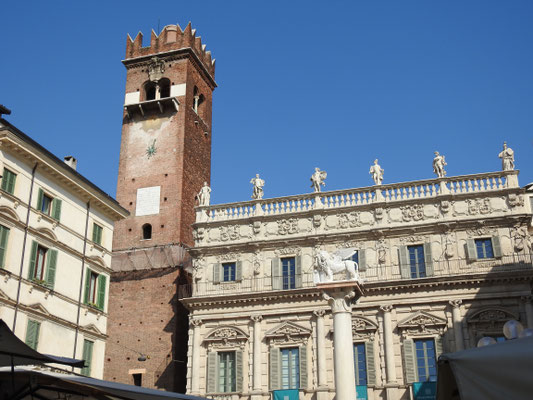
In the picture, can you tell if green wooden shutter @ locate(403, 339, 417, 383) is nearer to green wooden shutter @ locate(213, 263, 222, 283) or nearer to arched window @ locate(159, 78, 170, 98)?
green wooden shutter @ locate(213, 263, 222, 283)

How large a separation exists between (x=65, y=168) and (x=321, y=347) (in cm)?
1503

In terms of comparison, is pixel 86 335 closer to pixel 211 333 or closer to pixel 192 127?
pixel 211 333

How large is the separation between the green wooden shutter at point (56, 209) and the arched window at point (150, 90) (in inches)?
680

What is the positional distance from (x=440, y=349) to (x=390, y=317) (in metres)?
2.79

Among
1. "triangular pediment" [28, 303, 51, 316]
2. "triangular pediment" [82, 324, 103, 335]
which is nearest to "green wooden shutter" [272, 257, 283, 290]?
"triangular pediment" [82, 324, 103, 335]

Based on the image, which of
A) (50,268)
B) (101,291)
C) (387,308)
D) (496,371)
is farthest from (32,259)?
(496,371)

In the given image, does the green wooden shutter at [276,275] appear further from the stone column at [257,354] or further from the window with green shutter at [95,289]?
the window with green shutter at [95,289]

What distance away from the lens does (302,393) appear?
32.2 m

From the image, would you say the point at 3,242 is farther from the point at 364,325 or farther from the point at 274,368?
the point at 364,325

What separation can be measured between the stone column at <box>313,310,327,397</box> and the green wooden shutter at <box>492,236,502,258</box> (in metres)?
8.98

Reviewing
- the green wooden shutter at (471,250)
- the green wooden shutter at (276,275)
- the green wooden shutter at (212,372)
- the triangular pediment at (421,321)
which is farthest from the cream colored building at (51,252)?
the green wooden shutter at (471,250)

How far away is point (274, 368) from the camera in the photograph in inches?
1309

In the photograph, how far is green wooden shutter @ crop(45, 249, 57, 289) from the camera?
90.7ft

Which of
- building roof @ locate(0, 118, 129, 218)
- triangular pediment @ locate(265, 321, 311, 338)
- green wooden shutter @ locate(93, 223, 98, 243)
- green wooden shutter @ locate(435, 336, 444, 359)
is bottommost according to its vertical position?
green wooden shutter @ locate(435, 336, 444, 359)
